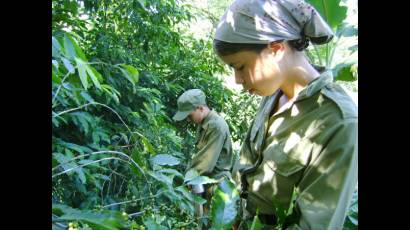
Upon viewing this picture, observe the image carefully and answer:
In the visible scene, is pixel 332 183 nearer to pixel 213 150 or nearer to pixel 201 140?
pixel 213 150

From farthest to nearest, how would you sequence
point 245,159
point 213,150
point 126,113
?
point 213,150 → point 126,113 → point 245,159

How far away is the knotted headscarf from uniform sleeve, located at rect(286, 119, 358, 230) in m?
0.35

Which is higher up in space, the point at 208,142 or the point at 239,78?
the point at 239,78

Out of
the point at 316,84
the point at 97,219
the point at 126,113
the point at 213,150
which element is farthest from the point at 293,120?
the point at 213,150

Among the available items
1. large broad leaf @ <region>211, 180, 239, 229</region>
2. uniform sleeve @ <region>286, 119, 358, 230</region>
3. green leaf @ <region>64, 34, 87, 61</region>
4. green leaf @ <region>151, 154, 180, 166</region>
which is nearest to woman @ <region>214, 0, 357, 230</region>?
uniform sleeve @ <region>286, 119, 358, 230</region>

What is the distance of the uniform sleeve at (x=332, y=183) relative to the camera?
1.21m

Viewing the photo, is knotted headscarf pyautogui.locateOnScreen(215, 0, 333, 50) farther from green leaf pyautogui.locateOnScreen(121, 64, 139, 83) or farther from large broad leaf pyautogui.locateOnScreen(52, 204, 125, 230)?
large broad leaf pyautogui.locateOnScreen(52, 204, 125, 230)

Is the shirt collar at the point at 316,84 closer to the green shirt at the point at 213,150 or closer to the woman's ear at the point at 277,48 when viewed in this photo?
the woman's ear at the point at 277,48

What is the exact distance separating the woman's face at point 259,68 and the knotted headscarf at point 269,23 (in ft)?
0.17

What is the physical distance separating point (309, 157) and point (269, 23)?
0.43 m

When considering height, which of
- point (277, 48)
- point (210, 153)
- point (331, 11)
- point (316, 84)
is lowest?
point (210, 153)

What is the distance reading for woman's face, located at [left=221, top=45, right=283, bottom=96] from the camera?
1445 millimetres

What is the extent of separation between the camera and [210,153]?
4457 mm
